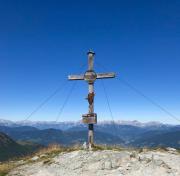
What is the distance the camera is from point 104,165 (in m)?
16.9

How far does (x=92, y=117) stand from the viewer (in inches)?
875

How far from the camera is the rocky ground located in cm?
1566

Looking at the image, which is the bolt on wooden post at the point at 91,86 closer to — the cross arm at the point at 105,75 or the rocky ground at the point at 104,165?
the cross arm at the point at 105,75

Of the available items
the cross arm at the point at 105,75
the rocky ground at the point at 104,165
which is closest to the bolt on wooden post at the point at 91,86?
the cross arm at the point at 105,75

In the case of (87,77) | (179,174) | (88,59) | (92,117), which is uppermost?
(88,59)

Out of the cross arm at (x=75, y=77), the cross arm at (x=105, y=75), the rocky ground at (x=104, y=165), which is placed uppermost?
the cross arm at (x=75, y=77)

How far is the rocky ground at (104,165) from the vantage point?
15.7 meters

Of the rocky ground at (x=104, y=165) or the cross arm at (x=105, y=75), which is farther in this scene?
the cross arm at (x=105, y=75)

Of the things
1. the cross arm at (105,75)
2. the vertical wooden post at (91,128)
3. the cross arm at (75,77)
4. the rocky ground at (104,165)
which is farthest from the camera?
the cross arm at (75,77)

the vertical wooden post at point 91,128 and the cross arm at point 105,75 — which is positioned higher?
the cross arm at point 105,75

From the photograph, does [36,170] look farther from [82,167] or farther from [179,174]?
[179,174]

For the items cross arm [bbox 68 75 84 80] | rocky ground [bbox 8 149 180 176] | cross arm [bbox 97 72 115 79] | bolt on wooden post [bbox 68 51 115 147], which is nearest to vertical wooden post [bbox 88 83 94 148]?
bolt on wooden post [bbox 68 51 115 147]

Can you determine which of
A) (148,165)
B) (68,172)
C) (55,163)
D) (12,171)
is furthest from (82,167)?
(12,171)

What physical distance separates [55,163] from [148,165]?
6.07m
